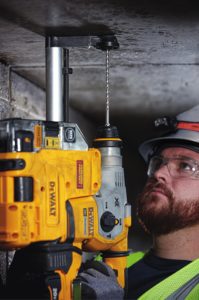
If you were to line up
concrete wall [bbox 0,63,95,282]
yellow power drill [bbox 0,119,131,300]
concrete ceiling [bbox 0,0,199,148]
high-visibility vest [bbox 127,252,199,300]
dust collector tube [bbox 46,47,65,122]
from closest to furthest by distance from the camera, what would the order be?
yellow power drill [bbox 0,119,131,300], concrete ceiling [bbox 0,0,199,148], dust collector tube [bbox 46,47,65,122], high-visibility vest [bbox 127,252,199,300], concrete wall [bbox 0,63,95,282]

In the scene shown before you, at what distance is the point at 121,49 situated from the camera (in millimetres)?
2299

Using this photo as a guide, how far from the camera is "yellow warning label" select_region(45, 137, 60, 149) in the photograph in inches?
69.0

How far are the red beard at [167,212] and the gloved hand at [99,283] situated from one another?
0.57m

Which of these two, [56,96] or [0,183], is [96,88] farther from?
[0,183]

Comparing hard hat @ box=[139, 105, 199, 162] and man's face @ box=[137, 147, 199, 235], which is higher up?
hard hat @ box=[139, 105, 199, 162]

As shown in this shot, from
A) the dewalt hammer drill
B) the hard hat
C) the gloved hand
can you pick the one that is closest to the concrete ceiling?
the hard hat

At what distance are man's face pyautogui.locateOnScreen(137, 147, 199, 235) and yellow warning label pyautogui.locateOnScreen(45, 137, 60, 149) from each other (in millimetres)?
947

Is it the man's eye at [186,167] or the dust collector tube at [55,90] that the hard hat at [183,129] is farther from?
the dust collector tube at [55,90]

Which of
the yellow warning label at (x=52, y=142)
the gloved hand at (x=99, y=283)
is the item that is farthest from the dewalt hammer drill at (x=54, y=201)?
the gloved hand at (x=99, y=283)

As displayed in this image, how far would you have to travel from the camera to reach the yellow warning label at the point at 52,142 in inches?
69.0

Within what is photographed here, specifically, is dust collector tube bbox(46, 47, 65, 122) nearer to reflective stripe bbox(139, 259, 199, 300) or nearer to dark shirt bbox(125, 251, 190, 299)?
reflective stripe bbox(139, 259, 199, 300)

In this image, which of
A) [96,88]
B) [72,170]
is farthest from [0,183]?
[96,88]

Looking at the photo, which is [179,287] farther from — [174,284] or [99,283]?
[99,283]

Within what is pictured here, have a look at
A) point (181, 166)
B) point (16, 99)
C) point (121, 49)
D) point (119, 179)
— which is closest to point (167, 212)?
point (181, 166)
